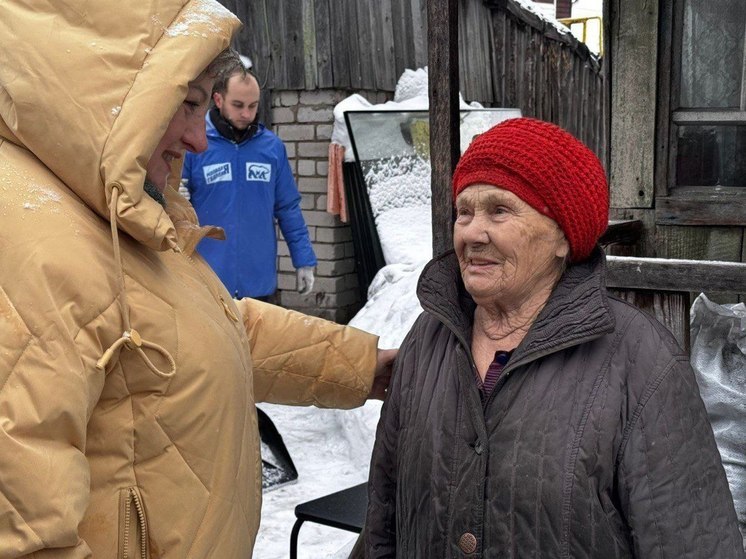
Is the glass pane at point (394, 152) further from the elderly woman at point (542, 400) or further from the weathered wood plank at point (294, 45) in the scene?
the elderly woman at point (542, 400)

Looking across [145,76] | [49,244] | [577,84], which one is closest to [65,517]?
[49,244]

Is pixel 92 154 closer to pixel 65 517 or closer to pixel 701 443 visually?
pixel 65 517

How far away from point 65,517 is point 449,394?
2.72 ft

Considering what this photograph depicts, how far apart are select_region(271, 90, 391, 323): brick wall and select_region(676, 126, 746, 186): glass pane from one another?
4049 millimetres

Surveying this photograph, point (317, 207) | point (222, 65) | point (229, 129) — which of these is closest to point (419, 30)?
point (317, 207)

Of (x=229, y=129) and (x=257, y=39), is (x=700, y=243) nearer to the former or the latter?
(x=229, y=129)

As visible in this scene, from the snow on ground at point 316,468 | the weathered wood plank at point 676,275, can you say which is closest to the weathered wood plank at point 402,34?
the snow on ground at point 316,468

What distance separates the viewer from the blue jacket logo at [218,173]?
215 inches

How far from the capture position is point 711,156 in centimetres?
369

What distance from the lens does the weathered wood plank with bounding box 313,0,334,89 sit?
7.36 m

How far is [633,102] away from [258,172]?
8.41 feet

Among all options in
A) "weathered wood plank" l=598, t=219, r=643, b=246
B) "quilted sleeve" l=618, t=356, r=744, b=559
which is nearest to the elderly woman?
"quilted sleeve" l=618, t=356, r=744, b=559

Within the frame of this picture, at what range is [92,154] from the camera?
5.17ft

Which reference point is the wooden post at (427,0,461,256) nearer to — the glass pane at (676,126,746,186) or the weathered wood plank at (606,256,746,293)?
the weathered wood plank at (606,256,746,293)
